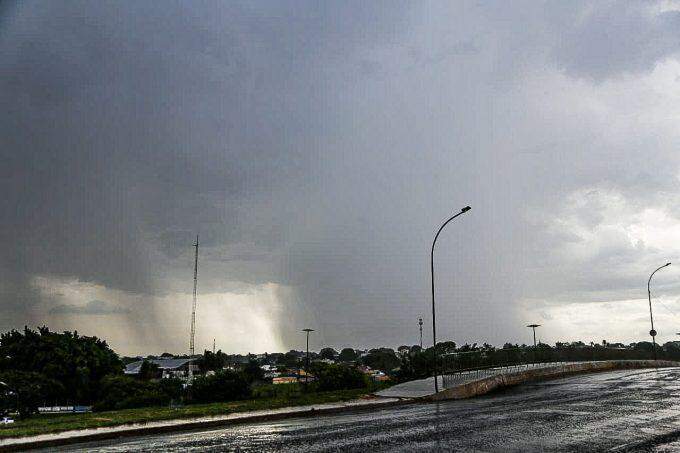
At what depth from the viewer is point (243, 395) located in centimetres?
2541

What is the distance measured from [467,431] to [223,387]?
53.2ft

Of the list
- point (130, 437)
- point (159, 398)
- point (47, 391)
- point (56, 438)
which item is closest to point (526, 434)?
point (130, 437)

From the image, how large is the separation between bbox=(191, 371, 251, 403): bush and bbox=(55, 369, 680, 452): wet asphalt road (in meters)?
10.3

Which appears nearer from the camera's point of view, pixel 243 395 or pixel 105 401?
pixel 243 395

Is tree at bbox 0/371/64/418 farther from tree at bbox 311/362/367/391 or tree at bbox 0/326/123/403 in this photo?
tree at bbox 311/362/367/391

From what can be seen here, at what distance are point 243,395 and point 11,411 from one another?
83.9 feet

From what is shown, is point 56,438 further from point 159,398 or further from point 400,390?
point 159,398

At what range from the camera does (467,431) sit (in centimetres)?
1201

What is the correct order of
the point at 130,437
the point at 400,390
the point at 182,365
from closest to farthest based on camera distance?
the point at 130,437
the point at 400,390
the point at 182,365

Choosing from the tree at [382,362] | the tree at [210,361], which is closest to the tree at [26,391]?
the tree at [210,361]

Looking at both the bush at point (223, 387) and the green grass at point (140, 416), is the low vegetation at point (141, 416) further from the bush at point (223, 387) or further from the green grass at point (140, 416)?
the bush at point (223, 387)

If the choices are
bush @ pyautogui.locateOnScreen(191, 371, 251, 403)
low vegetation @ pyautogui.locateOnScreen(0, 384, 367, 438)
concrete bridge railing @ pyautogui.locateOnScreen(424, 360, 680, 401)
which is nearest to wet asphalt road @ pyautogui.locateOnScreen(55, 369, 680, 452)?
low vegetation @ pyautogui.locateOnScreen(0, 384, 367, 438)

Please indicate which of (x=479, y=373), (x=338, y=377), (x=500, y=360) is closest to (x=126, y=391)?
(x=338, y=377)

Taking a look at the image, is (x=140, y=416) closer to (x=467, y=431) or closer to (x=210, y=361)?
(x=467, y=431)
